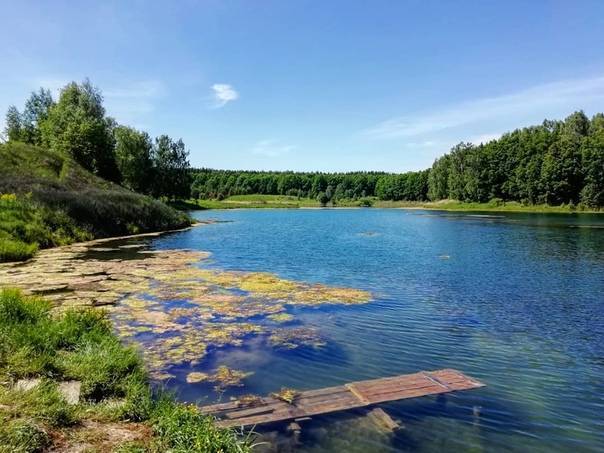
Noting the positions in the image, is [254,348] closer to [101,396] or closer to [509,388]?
[101,396]

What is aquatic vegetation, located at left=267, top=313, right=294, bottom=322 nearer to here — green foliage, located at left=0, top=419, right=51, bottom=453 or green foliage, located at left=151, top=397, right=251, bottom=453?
green foliage, located at left=151, top=397, right=251, bottom=453

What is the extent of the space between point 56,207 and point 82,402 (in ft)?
114

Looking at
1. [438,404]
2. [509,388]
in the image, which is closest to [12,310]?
[438,404]

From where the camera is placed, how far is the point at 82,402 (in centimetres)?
745

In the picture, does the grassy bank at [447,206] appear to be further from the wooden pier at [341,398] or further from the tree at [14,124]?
the wooden pier at [341,398]

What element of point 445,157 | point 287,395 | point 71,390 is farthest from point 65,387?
point 445,157

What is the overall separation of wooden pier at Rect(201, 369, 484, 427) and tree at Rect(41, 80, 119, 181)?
217ft

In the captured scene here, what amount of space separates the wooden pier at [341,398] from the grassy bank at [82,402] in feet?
3.57

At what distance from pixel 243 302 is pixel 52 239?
2309 centimetres

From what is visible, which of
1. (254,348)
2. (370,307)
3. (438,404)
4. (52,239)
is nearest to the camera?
(438,404)


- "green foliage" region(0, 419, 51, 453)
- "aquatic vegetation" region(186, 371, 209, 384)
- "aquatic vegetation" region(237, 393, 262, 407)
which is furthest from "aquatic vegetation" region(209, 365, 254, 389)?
"green foliage" region(0, 419, 51, 453)

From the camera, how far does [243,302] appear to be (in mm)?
17672

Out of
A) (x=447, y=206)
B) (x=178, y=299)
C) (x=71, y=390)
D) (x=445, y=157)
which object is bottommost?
(x=178, y=299)

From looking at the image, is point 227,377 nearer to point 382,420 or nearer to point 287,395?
point 287,395
